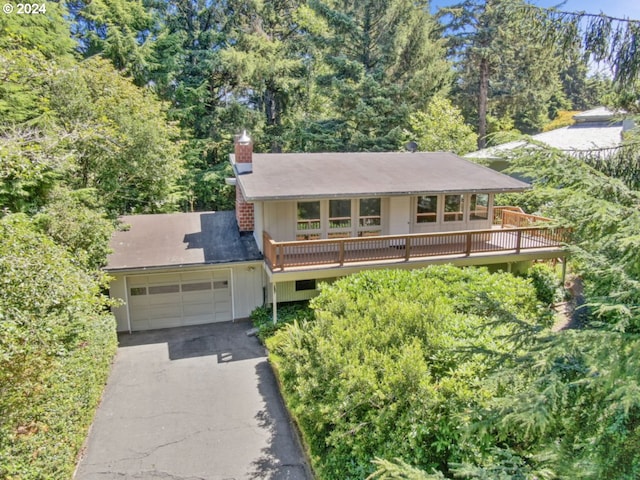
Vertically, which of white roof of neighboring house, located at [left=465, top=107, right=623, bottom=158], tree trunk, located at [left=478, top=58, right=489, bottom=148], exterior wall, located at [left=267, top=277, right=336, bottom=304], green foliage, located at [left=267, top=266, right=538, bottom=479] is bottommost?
exterior wall, located at [left=267, top=277, right=336, bottom=304]

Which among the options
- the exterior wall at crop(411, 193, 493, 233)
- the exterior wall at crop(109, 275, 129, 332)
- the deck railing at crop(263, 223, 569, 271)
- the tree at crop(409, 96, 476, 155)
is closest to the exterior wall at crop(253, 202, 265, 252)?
the deck railing at crop(263, 223, 569, 271)

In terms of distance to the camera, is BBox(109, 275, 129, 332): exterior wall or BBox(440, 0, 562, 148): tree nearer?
BBox(109, 275, 129, 332): exterior wall

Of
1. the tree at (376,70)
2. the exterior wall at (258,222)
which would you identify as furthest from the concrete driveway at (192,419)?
the tree at (376,70)

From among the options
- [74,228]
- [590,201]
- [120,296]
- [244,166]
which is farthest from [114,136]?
[590,201]

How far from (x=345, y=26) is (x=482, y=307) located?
26947 millimetres

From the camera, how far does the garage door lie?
13688mm

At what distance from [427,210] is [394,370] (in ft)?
31.9

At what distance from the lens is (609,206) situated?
2.96m

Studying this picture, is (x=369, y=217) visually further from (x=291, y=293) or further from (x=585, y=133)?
(x=585, y=133)

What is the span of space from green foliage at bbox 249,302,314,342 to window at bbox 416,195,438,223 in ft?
17.9

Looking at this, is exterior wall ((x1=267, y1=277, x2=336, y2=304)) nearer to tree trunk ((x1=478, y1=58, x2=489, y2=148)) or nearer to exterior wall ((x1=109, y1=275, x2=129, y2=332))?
exterior wall ((x1=109, y1=275, x2=129, y2=332))

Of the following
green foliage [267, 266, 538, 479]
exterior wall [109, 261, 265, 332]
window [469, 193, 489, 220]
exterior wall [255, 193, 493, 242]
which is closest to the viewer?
green foliage [267, 266, 538, 479]

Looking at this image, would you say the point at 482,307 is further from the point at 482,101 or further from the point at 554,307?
the point at 482,101

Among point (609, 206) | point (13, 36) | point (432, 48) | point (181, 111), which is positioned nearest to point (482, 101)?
point (432, 48)
